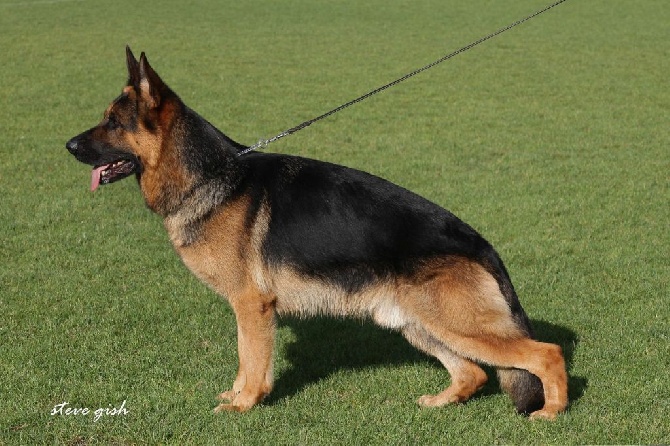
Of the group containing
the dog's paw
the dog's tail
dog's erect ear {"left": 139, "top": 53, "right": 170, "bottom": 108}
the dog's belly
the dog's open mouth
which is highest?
dog's erect ear {"left": 139, "top": 53, "right": 170, "bottom": 108}

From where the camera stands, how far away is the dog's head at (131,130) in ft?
16.6

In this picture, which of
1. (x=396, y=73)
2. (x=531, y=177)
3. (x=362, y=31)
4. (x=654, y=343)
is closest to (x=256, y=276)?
(x=654, y=343)

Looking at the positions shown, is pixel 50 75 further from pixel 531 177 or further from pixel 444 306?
pixel 444 306

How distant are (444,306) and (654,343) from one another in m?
2.20

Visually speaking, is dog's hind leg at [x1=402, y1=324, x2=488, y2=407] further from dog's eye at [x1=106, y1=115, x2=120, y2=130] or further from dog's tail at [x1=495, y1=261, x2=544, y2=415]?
dog's eye at [x1=106, y1=115, x2=120, y2=130]

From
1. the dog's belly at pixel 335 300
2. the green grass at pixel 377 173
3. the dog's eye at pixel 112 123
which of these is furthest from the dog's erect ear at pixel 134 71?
the green grass at pixel 377 173

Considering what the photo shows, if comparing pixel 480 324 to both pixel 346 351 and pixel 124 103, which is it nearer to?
pixel 346 351

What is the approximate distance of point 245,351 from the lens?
17.1 ft

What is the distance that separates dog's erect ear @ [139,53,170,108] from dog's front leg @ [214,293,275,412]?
4.44 feet

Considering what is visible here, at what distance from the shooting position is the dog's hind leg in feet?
17.7

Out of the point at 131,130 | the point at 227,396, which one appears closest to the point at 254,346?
the point at 227,396

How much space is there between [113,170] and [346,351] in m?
2.29

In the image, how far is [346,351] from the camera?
6305mm

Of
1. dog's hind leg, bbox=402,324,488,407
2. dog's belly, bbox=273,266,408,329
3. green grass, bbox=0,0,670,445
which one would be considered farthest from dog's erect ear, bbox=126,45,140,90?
dog's hind leg, bbox=402,324,488,407
